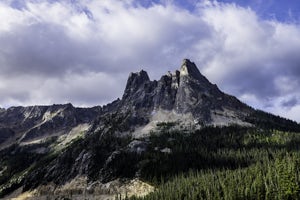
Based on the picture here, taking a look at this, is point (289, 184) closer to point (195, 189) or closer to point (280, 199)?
point (280, 199)

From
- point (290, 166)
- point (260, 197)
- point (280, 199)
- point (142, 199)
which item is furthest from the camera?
point (142, 199)

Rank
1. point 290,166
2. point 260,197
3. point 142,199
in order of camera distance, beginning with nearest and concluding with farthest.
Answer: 1. point 260,197
2. point 290,166
3. point 142,199

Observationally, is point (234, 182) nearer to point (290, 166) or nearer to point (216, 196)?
point (216, 196)

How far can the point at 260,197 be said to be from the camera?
16950 centimetres

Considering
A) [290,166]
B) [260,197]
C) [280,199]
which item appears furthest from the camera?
[290,166]

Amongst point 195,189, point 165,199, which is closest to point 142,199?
point 165,199

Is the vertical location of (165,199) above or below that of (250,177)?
below

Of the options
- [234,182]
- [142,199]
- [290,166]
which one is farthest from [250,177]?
[142,199]

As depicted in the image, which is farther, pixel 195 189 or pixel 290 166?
pixel 195 189

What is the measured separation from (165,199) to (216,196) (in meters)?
26.6

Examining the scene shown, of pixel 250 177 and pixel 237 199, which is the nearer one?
pixel 237 199

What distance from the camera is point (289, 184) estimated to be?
161 meters

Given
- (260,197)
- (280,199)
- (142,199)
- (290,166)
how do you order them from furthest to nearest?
(142,199)
(290,166)
(260,197)
(280,199)

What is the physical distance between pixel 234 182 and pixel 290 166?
2949cm
